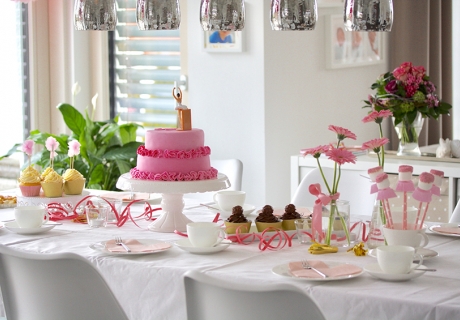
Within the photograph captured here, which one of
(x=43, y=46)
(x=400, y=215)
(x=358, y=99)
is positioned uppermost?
(x=43, y=46)

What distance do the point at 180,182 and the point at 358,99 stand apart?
2.73 metres

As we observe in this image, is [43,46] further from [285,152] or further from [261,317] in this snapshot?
[261,317]

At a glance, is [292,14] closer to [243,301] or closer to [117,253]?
[117,253]

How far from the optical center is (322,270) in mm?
1958

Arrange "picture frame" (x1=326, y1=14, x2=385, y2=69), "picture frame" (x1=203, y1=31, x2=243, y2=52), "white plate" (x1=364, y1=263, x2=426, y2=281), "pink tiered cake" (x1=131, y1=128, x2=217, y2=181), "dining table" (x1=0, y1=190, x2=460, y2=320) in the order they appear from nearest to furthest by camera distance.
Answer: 1. "dining table" (x1=0, y1=190, x2=460, y2=320)
2. "white plate" (x1=364, y1=263, x2=426, y2=281)
3. "pink tiered cake" (x1=131, y1=128, x2=217, y2=181)
4. "picture frame" (x1=203, y1=31, x2=243, y2=52)
5. "picture frame" (x1=326, y1=14, x2=385, y2=69)

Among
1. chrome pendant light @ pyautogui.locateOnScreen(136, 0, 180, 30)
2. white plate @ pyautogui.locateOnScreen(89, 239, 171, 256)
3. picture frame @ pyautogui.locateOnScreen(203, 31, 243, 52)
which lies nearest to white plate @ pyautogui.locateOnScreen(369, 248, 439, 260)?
white plate @ pyautogui.locateOnScreen(89, 239, 171, 256)

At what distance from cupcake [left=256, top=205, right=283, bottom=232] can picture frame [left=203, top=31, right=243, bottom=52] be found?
190 centimetres

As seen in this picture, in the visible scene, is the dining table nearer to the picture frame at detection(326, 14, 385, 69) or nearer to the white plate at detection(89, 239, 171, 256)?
the white plate at detection(89, 239, 171, 256)

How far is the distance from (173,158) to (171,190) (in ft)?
0.40

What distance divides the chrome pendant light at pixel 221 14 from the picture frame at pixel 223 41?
1.96 metres

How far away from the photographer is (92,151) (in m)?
4.49

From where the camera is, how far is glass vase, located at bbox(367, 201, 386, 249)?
7.26ft

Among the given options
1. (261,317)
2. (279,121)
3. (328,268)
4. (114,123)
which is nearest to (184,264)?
(328,268)

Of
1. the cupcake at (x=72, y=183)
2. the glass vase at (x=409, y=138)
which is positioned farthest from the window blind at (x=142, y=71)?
the cupcake at (x=72, y=183)
